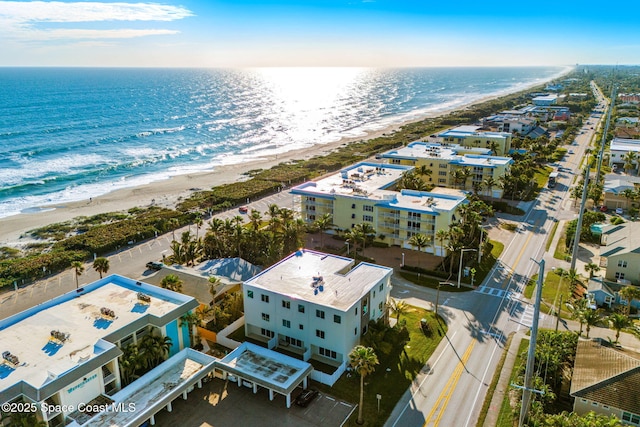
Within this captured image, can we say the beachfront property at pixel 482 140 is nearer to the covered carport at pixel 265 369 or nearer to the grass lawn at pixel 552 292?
the grass lawn at pixel 552 292

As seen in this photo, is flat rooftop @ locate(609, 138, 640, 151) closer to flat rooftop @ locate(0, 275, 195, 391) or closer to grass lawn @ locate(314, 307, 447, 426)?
grass lawn @ locate(314, 307, 447, 426)

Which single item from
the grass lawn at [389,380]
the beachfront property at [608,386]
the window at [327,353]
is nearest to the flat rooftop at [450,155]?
the grass lawn at [389,380]

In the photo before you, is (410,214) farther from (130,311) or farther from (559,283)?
(130,311)

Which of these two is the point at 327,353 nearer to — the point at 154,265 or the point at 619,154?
the point at 154,265

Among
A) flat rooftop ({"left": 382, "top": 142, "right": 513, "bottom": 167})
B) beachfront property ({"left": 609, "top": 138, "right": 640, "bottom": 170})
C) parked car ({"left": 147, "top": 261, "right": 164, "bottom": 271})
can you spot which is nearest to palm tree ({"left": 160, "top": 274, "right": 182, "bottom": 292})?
parked car ({"left": 147, "top": 261, "right": 164, "bottom": 271})

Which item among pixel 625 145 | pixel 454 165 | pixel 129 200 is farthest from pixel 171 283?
pixel 625 145

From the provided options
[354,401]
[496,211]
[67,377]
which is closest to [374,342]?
[354,401]
